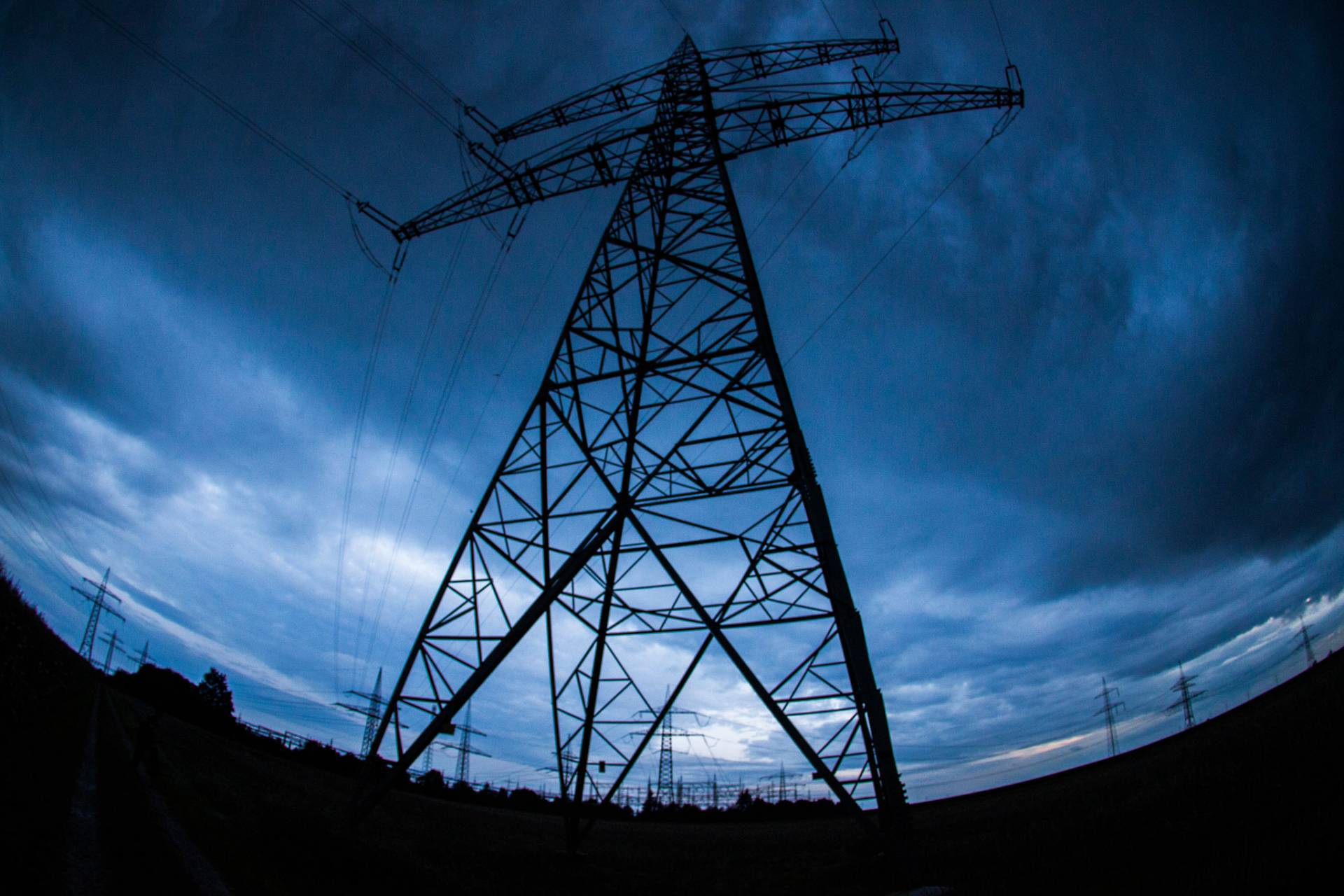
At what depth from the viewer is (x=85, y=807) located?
9047 millimetres

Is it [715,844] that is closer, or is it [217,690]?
[715,844]

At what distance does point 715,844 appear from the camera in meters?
18.5

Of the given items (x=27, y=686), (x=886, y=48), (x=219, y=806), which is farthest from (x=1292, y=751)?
(x=27, y=686)

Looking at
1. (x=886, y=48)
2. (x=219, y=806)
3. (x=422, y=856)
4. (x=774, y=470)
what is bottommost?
(x=422, y=856)

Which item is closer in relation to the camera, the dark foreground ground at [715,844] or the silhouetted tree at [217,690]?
the dark foreground ground at [715,844]

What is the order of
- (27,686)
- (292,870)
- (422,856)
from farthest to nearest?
(27,686) → (422,856) → (292,870)

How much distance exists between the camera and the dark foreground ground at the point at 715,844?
20.5 feet

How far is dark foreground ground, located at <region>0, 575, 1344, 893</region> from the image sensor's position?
624 cm

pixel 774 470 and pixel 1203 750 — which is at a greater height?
pixel 774 470

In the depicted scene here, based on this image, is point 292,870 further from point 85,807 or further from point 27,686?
point 27,686

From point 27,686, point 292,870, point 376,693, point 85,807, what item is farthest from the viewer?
point 376,693

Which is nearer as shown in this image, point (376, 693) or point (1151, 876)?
point (1151, 876)

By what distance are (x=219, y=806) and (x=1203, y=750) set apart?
19276mm

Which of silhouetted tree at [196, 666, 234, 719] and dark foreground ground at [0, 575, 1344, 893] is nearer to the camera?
dark foreground ground at [0, 575, 1344, 893]
